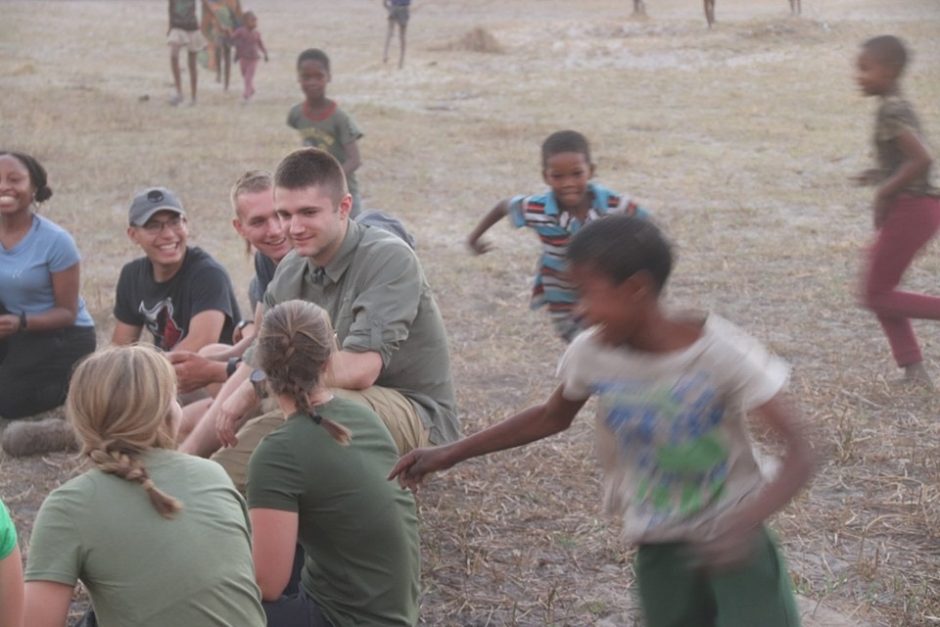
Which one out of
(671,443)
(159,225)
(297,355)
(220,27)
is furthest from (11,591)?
(220,27)

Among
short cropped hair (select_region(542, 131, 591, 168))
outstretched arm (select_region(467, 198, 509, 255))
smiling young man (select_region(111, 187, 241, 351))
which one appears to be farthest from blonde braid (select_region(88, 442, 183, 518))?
outstretched arm (select_region(467, 198, 509, 255))

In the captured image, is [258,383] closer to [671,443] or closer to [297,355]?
[297,355]

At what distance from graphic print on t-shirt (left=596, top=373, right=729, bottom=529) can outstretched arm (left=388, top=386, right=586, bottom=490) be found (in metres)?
0.25

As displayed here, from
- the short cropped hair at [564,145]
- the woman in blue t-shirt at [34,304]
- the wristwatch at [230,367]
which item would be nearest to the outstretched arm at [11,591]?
the wristwatch at [230,367]

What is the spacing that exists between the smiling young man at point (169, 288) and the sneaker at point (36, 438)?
1.47ft

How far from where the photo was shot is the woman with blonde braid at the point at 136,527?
8.46 ft

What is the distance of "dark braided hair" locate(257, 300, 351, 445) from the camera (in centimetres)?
306

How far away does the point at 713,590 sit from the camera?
2570mm

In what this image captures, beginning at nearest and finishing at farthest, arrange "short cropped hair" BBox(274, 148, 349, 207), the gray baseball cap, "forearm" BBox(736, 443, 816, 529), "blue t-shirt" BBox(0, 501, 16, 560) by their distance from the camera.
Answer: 1. "forearm" BBox(736, 443, 816, 529)
2. "blue t-shirt" BBox(0, 501, 16, 560)
3. "short cropped hair" BBox(274, 148, 349, 207)
4. the gray baseball cap

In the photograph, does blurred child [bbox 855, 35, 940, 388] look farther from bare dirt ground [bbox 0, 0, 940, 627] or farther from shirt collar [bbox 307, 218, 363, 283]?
shirt collar [bbox 307, 218, 363, 283]

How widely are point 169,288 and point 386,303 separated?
1.33 meters

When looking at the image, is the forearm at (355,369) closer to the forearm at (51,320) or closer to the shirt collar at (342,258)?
the shirt collar at (342,258)

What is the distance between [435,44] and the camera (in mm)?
22609

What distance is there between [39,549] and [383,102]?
46.6 feet
